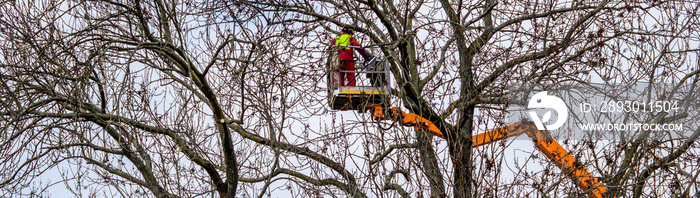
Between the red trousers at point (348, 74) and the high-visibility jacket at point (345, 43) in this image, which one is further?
the red trousers at point (348, 74)

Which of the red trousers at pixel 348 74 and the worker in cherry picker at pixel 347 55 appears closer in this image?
the worker in cherry picker at pixel 347 55

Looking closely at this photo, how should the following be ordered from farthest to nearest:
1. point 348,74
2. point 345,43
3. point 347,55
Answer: point 348,74, point 347,55, point 345,43

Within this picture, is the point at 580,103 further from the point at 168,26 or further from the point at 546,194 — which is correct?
the point at 168,26

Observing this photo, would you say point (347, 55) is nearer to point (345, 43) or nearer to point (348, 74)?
point (348, 74)

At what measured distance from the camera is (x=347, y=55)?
8.99 metres

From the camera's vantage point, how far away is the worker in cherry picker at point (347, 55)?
8328mm

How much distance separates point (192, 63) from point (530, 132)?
407 cm

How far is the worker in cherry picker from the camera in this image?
27.3ft

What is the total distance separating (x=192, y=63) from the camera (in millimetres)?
6887

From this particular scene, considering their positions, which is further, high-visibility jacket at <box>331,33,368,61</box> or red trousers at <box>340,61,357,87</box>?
red trousers at <box>340,61,357,87</box>

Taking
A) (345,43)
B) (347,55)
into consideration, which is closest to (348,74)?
(347,55)

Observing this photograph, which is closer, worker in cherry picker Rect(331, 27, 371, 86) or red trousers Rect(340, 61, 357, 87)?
worker in cherry picker Rect(331, 27, 371, 86)

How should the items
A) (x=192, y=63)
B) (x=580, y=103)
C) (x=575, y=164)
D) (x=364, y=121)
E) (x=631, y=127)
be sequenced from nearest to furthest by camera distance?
(x=364, y=121)
(x=575, y=164)
(x=192, y=63)
(x=631, y=127)
(x=580, y=103)

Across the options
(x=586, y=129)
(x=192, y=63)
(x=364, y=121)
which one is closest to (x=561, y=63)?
(x=586, y=129)
